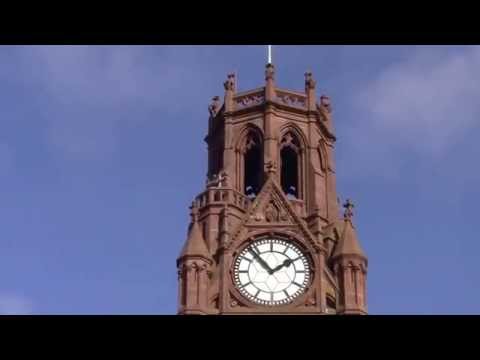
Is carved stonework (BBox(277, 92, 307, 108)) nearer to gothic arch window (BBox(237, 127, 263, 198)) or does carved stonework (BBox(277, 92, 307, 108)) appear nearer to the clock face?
gothic arch window (BBox(237, 127, 263, 198))

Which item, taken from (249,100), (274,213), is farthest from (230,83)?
(274,213)

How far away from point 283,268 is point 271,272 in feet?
2.73

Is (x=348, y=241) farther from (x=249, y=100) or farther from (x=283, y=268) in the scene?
(x=249, y=100)

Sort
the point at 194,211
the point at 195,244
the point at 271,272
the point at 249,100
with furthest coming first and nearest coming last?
the point at 249,100 < the point at 194,211 < the point at 195,244 < the point at 271,272

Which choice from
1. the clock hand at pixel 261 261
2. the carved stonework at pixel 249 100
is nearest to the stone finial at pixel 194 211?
the clock hand at pixel 261 261

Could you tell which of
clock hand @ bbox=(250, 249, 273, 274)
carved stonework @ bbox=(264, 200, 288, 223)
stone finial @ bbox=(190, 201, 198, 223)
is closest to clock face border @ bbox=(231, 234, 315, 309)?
clock hand @ bbox=(250, 249, 273, 274)

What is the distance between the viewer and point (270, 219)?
45.1 meters

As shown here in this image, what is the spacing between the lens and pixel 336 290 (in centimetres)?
4397

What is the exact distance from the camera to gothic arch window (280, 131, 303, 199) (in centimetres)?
5025
